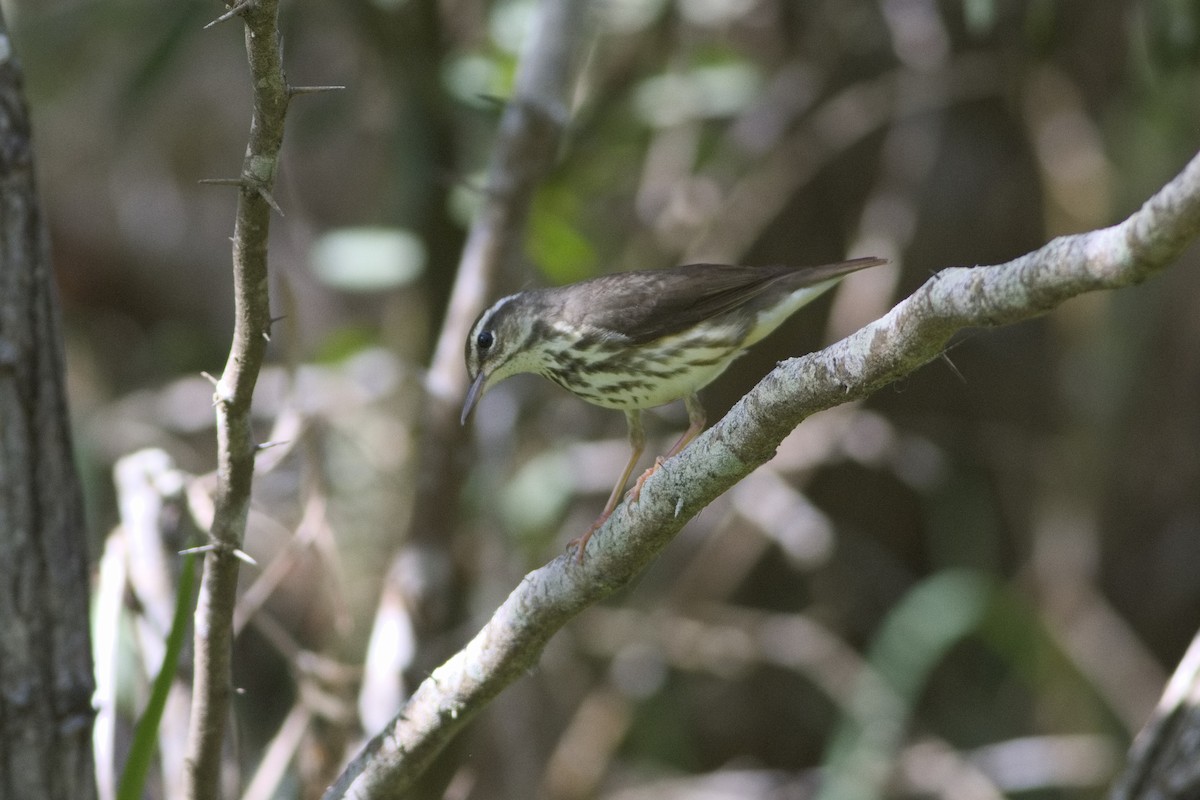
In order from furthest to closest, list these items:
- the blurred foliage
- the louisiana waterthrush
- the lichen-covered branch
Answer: the blurred foliage → the louisiana waterthrush → the lichen-covered branch

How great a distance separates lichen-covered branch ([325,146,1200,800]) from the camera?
1495mm

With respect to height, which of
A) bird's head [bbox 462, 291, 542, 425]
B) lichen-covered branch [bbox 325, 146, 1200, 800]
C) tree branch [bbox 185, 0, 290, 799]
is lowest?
lichen-covered branch [bbox 325, 146, 1200, 800]

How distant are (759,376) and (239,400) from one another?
4.53 metres

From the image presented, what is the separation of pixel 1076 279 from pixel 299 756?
3.00 meters

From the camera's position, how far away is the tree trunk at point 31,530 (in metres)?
2.38

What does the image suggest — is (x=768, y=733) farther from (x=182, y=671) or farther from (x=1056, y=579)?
(x=182, y=671)

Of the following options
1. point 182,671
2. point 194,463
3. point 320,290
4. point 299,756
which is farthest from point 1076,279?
point 320,290

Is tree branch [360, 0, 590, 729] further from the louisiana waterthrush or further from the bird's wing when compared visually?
the bird's wing

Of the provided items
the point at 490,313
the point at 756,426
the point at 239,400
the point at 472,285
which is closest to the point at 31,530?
the point at 239,400

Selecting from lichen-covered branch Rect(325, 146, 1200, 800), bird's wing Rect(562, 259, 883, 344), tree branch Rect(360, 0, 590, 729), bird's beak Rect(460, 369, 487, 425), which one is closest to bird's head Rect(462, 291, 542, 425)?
bird's beak Rect(460, 369, 487, 425)

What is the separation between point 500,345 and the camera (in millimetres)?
3953

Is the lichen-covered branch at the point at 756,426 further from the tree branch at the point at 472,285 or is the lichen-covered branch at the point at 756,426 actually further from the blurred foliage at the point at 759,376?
the blurred foliage at the point at 759,376

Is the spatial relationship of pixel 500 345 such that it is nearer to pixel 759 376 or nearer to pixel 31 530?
pixel 31 530

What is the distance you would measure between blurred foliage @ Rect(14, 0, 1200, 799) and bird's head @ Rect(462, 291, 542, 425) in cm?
93
